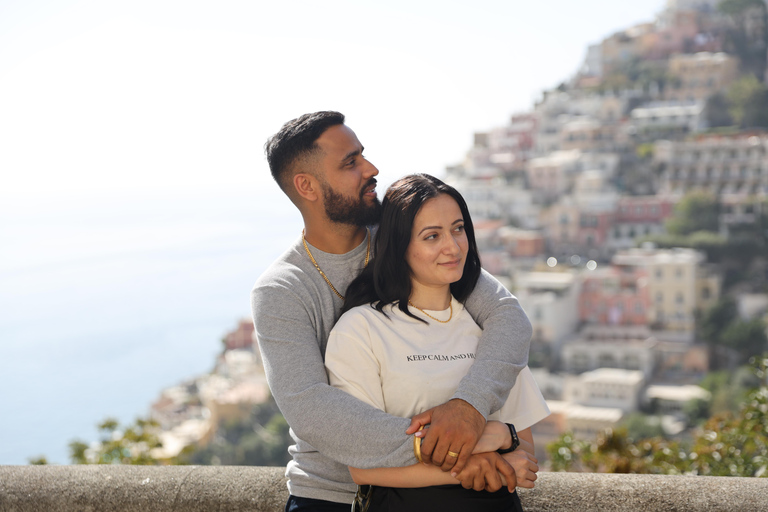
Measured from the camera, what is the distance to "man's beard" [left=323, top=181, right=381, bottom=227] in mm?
1280

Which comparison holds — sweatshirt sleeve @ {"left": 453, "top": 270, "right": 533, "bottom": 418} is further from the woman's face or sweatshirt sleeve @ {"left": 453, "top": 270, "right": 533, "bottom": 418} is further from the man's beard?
the man's beard

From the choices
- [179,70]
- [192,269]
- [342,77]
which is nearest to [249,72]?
[179,70]

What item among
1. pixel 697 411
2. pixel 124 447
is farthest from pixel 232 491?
pixel 697 411

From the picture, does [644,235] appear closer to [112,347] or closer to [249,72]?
[112,347]

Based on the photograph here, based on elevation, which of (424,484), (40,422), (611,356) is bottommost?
(40,422)

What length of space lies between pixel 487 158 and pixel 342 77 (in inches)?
578

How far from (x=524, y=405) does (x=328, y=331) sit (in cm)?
34

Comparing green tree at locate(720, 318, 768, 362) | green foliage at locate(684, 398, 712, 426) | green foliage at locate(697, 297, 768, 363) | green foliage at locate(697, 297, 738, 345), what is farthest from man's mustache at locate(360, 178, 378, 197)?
green foliage at locate(697, 297, 738, 345)

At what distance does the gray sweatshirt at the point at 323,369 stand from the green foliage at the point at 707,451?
86 centimetres

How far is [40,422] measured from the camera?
4106 centimetres

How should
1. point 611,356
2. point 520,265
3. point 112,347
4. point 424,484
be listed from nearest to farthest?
point 424,484 < point 611,356 < point 520,265 < point 112,347

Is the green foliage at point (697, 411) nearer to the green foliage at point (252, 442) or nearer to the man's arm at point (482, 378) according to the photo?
the green foliage at point (252, 442)

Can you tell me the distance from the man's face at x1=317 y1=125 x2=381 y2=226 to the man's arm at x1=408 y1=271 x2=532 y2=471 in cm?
23

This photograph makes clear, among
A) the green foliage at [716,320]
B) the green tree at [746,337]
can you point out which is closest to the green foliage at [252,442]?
the green foliage at [716,320]
